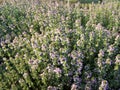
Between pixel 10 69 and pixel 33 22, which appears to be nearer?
pixel 10 69

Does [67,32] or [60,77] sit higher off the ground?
[67,32]

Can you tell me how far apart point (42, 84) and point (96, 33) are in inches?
52.4

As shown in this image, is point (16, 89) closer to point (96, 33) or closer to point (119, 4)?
point (96, 33)

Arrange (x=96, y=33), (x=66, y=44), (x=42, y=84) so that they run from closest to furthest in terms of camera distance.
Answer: (x=42, y=84) < (x=66, y=44) < (x=96, y=33)

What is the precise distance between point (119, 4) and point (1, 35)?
11.4 ft

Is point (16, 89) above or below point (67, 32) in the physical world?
below

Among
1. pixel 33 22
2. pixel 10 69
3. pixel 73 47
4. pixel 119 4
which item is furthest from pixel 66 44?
pixel 119 4

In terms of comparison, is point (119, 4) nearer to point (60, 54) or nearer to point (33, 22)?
point (33, 22)

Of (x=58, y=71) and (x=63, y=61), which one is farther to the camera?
(x=63, y=61)

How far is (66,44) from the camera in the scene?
14.7 feet

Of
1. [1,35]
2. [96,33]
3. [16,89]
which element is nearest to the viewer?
[16,89]

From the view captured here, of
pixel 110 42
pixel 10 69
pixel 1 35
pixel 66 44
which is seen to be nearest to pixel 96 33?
pixel 110 42

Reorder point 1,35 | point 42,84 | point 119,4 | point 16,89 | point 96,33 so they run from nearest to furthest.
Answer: point 16,89
point 42,84
point 96,33
point 1,35
point 119,4

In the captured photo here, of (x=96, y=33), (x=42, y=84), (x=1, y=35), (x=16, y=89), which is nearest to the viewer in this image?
(x=16, y=89)
